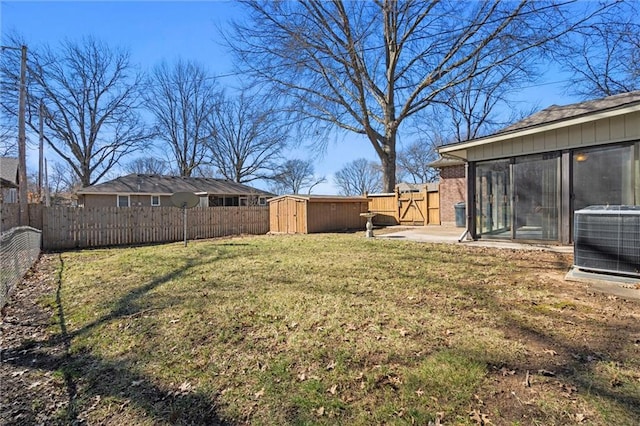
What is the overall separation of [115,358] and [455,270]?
185 inches

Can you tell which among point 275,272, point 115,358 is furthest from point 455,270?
point 115,358

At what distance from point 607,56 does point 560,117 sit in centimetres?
1066

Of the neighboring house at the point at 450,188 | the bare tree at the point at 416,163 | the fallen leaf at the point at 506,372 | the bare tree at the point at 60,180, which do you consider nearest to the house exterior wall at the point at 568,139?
the fallen leaf at the point at 506,372

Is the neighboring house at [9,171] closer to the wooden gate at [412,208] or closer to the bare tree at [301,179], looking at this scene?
the wooden gate at [412,208]

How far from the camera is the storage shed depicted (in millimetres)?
13836

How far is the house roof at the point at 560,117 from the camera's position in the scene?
5969 mm

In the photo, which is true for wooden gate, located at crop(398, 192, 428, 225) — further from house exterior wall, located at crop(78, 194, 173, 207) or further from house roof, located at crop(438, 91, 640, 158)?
house exterior wall, located at crop(78, 194, 173, 207)

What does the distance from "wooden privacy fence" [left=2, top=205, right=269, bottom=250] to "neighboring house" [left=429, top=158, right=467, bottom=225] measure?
356 inches

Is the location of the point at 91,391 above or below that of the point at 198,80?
below

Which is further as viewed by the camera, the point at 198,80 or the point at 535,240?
the point at 198,80

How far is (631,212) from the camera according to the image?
4039 mm

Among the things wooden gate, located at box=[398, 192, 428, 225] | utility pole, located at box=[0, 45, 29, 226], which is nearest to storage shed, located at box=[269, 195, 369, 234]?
wooden gate, located at box=[398, 192, 428, 225]

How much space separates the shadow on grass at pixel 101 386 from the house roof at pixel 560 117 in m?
7.83

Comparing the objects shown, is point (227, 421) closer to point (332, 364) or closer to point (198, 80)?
point (332, 364)
